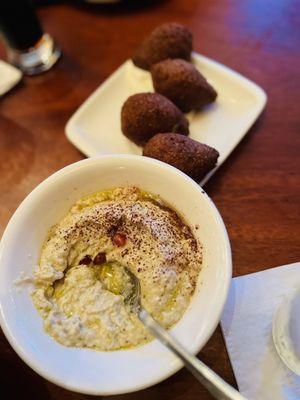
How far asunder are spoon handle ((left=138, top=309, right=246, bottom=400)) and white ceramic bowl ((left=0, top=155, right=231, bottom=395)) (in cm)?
3

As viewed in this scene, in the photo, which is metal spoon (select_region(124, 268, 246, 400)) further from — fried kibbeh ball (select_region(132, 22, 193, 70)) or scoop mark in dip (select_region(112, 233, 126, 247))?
fried kibbeh ball (select_region(132, 22, 193, 70))

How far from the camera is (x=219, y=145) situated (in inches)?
54.2

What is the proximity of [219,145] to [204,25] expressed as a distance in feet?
2.14

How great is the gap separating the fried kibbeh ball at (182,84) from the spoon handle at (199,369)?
80 centimetres

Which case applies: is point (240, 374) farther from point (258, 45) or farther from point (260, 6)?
point (260, 6)

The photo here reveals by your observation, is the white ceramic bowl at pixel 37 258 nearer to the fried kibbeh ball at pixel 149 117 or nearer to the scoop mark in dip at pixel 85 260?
the scoop mark in dip at pixel 85 260

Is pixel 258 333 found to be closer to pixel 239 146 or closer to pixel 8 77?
pixel 239 146

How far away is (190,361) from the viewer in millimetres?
838

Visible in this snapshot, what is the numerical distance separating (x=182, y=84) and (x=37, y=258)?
2.44 feet

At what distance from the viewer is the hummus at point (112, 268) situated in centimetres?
96

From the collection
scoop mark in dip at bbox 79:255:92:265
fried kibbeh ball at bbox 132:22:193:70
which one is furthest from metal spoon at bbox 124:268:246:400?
fried kibbeh ball at bbox 132:22:193:70

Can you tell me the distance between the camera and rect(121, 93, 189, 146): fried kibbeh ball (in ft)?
4.31

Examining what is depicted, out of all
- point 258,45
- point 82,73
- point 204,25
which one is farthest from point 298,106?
point 82,73

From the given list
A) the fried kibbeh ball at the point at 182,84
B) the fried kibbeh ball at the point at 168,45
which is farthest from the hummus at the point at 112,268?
the fried kibbeh ball at the point at 168,45
